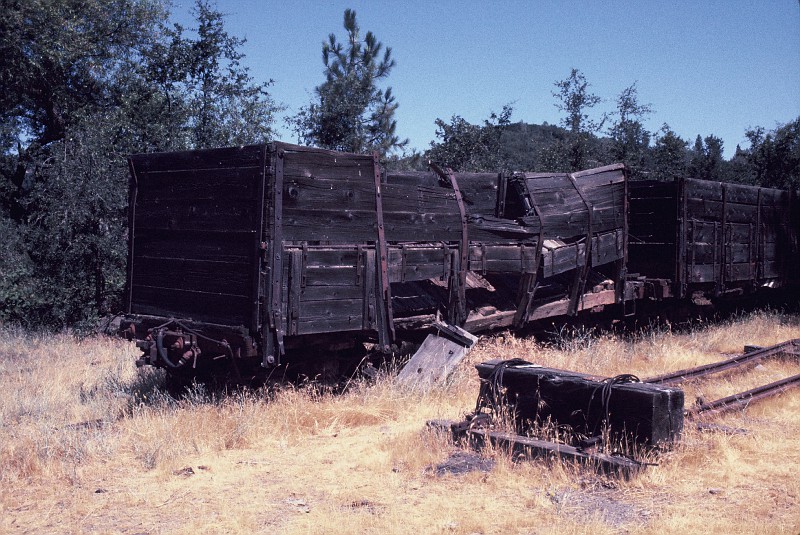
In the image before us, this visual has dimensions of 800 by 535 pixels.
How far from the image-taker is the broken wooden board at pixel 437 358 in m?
7.71

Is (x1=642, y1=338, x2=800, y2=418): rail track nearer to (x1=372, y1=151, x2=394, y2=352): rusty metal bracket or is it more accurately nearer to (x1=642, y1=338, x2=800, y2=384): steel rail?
(x1=642, y1=338, x2=800, y2=384): steel rail

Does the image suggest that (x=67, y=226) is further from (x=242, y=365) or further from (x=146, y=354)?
(x=242, y=365)

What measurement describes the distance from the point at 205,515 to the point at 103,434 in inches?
82.4

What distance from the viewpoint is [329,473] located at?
533 cm

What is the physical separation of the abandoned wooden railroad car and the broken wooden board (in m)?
0.33

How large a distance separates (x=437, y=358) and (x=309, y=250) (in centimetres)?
213

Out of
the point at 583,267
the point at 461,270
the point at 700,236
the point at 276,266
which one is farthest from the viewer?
the point at 700,236

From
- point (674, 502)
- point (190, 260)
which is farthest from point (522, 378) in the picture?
point (190, 260)

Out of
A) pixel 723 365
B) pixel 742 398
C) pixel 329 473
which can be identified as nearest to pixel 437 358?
pixel 329 473

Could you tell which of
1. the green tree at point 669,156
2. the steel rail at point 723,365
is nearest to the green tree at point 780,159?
the green tree at point 669,156

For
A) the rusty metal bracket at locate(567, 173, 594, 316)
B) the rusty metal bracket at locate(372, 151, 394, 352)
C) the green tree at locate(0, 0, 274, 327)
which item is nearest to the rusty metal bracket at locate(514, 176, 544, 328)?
the rusty metal bracket at locate(567, 173, 594, 316)

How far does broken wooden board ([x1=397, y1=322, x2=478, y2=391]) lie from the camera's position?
771 cm

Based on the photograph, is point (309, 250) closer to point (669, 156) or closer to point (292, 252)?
point (292, 252)

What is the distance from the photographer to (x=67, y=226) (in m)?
11.8
